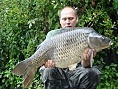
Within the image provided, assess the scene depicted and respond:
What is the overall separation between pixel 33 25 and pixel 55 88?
1.95 m

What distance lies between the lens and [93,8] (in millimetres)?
5363

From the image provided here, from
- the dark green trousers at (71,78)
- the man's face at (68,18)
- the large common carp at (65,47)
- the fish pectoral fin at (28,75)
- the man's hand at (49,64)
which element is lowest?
the dark green trousers at (71,78)

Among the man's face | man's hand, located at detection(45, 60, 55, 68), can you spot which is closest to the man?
the man's face

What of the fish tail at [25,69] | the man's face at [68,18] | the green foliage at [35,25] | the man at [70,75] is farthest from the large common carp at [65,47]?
the green foliage at [35,25]

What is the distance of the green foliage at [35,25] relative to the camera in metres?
5.32

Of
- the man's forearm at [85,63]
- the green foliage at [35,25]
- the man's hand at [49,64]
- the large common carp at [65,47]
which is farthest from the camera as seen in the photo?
the green foliage at [35,25]

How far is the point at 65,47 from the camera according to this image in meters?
3.67

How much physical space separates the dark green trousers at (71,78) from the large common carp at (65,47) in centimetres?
29

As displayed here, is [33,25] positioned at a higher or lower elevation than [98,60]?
higher

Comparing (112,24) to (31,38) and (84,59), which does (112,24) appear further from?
(84,59)

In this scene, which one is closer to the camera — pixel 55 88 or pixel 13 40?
pixel 55 88

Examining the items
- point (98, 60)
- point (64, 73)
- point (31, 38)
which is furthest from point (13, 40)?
point (64, 73)

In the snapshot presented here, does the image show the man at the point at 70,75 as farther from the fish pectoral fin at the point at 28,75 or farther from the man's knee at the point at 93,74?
the fish pectoral fin at the point at 28,75

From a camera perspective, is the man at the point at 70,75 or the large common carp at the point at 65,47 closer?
the large common carp at the point at 65,47
